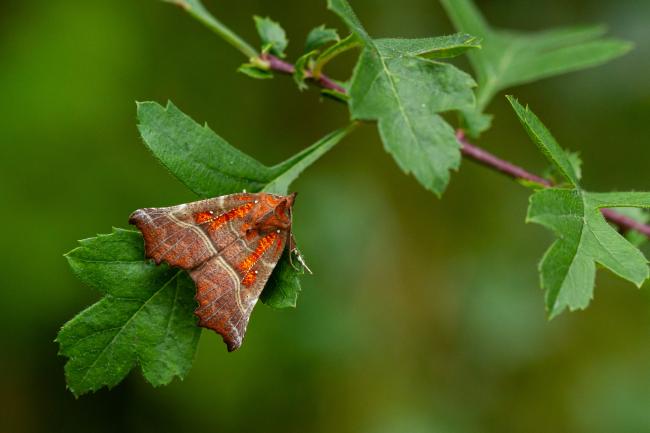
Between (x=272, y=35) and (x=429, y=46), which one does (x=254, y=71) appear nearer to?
(x=272, y=35)

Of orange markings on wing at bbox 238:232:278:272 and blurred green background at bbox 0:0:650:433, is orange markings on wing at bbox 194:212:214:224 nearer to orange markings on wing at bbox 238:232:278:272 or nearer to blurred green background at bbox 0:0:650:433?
orange markings on wing at bbox 238:232:278:272

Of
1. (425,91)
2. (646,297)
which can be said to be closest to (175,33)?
(425,91)

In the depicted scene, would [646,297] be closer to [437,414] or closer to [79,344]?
[437,414]

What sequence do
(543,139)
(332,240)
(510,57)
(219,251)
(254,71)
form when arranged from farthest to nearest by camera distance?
1. (332,240)
2. (510,57)
3. (254,71)
4. (219,251)
5. (543,139)

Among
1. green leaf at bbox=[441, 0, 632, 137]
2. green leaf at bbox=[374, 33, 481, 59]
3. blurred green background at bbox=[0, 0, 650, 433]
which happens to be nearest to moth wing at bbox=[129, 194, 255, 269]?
green leaf at bbox=[374, 33, 481, 59]

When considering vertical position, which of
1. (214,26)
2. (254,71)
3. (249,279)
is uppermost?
(214,26)

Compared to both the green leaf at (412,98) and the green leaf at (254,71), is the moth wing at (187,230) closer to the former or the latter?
the green leaf at (254,71)

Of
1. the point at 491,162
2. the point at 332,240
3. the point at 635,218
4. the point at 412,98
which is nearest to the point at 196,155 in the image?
the point at 412,98
